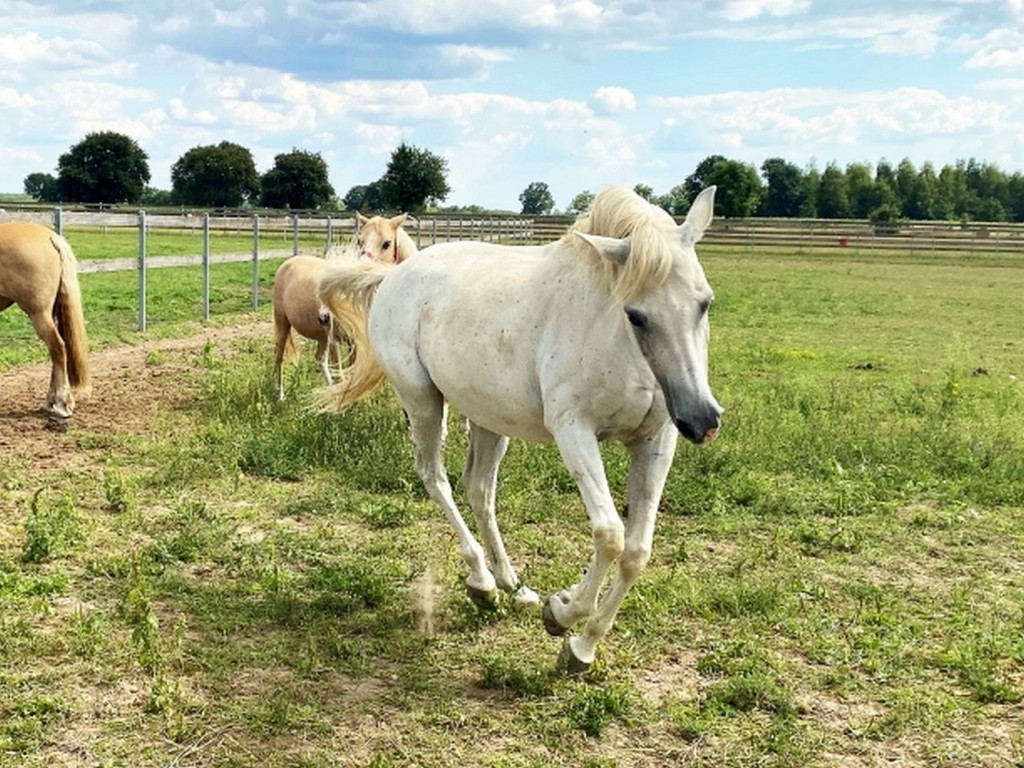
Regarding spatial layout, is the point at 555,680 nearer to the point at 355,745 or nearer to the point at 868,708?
Result: the point at 355,745

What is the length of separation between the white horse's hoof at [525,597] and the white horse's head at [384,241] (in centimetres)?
506

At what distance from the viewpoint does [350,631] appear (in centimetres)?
419

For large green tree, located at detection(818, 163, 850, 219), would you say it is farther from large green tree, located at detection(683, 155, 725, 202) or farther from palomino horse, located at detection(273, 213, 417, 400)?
palomino horse, located at detection(273, 213, 417, 400)

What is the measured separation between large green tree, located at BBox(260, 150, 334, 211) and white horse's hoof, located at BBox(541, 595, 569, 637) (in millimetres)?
79813

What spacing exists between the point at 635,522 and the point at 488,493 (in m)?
1.18

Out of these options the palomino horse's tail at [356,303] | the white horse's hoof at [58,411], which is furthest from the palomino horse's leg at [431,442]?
the white horse's hoof at [58,411]

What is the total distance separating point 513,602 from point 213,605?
1.33 metres

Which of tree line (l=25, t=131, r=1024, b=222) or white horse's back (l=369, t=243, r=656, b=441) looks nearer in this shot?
white horse's back (l=369, t=243, r=656, b=441)

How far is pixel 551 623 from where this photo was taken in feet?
12.5

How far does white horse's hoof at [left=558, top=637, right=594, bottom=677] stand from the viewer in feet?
12.1

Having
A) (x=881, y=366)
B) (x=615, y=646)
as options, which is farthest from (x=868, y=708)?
(x=881, y=366)

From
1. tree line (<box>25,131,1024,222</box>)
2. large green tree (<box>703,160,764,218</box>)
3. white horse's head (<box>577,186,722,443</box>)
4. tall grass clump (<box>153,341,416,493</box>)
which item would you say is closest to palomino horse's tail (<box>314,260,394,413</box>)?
tall grass clump (<box>153,341,416,493</box>)

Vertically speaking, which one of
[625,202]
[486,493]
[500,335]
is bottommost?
[486,493]

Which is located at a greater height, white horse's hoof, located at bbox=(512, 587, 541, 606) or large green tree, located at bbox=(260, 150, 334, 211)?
large green tree, located at bbox=(260, 150, 334, 211)
